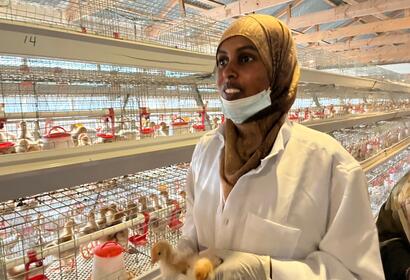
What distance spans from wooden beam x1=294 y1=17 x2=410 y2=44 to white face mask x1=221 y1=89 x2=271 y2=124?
433 cm

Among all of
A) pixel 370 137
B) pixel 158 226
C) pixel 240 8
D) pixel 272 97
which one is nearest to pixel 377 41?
pixel 370 137

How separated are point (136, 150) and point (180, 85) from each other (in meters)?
1.48

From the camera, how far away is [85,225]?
4.33 feet

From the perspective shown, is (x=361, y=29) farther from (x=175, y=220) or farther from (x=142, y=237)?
Result: (x=142, y=237)

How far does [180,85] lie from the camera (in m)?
2.50

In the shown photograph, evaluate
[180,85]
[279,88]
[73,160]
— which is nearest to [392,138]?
[180,85]

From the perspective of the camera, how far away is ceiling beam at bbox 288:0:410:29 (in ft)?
11.0

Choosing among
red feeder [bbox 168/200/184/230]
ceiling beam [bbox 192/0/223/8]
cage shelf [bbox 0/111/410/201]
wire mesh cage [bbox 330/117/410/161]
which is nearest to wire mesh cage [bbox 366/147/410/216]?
wire mesh cage [bbox 330/117/410/161]

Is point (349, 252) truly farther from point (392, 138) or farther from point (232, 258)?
point (392, 138)

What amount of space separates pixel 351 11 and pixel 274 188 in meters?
3.68

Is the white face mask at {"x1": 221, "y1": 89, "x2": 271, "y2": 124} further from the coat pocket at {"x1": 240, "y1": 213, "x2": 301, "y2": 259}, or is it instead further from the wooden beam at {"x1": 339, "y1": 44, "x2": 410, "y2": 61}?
the wooden beam at {"x1": 339, "y1": 44, "x2": 410, "y2": 61}

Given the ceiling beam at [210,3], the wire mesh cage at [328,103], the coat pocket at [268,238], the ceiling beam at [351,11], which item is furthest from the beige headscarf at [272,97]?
the ceiling beam at [210,3]

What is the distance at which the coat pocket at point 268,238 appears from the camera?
0.75 m

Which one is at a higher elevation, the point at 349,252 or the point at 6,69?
the point at 6,69
